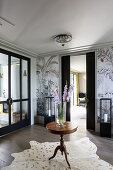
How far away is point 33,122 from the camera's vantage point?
190 inches

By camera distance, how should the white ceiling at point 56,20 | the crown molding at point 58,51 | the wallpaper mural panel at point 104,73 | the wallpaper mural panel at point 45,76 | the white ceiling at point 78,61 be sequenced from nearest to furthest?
the white ceiling at point 56,20 → the crown molding at point 58,51 → the wallpaper mural panel at point 104,73 → the wallpaper mural panel at point 45,76 → the white ceiling at point 78,61

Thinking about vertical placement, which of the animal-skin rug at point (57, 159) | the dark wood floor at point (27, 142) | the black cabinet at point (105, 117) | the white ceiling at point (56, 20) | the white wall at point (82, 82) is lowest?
the dark wood floor at point (27, 142)

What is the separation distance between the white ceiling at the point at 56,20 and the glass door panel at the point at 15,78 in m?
0.76

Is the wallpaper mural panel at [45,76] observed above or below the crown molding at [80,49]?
below

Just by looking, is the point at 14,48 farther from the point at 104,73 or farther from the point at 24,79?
the point at 104,73

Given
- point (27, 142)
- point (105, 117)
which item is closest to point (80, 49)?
point (105, 117)

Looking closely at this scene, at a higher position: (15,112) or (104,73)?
(104,73)

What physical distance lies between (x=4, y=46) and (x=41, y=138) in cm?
284

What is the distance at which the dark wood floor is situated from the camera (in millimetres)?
2436

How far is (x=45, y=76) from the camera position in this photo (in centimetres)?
483

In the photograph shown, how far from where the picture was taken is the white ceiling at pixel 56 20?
194 centimetres

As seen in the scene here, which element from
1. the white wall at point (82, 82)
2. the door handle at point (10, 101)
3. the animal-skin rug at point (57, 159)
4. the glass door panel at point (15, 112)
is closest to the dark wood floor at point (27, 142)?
the animal-skin rug at point (57, 159)

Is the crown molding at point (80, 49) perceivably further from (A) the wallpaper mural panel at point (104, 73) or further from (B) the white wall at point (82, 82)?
(B) the white wall at point (82, 82)

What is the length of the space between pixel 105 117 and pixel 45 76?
8.43ft
